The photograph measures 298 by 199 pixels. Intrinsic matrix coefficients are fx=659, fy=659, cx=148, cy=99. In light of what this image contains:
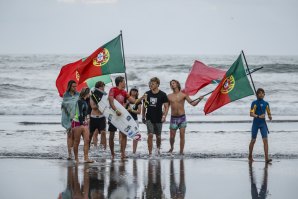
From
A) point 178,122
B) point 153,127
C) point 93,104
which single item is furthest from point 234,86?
point 93,104

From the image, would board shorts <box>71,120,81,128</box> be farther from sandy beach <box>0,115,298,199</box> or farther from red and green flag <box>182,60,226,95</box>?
red and green flag <box>182,60,226,95</box>

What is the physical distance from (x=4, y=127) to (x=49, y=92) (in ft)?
63.3

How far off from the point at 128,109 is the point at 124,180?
3814 millimetres

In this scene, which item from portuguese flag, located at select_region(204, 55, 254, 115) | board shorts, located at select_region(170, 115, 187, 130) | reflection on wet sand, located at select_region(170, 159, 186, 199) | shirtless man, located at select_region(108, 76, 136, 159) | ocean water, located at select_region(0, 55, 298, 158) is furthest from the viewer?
ocean water, located at select_region(0, 55, 298, 158)

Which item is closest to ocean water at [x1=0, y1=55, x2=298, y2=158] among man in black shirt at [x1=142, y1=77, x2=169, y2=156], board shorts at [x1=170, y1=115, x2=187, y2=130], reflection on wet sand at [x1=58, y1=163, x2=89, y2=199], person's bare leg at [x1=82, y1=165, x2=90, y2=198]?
man in black shirt at [x1=142, y1=77, x2=169, y2=156]

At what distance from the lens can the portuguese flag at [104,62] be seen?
15500 millimetres

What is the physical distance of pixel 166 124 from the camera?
79.4 ft

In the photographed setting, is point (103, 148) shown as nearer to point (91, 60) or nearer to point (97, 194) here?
point (91, 60)

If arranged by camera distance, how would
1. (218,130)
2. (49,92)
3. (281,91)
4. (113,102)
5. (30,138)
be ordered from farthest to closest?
(281,91) → (49,92) → (218,130) → (30,138) → (113,102)

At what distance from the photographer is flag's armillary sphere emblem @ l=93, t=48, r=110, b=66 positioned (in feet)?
51.1

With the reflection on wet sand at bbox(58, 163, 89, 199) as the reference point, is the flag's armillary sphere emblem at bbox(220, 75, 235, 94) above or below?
above

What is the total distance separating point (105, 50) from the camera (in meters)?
15.6

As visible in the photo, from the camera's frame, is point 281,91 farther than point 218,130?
Answer: Yes

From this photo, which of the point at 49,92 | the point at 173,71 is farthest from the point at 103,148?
the point at 173,71
